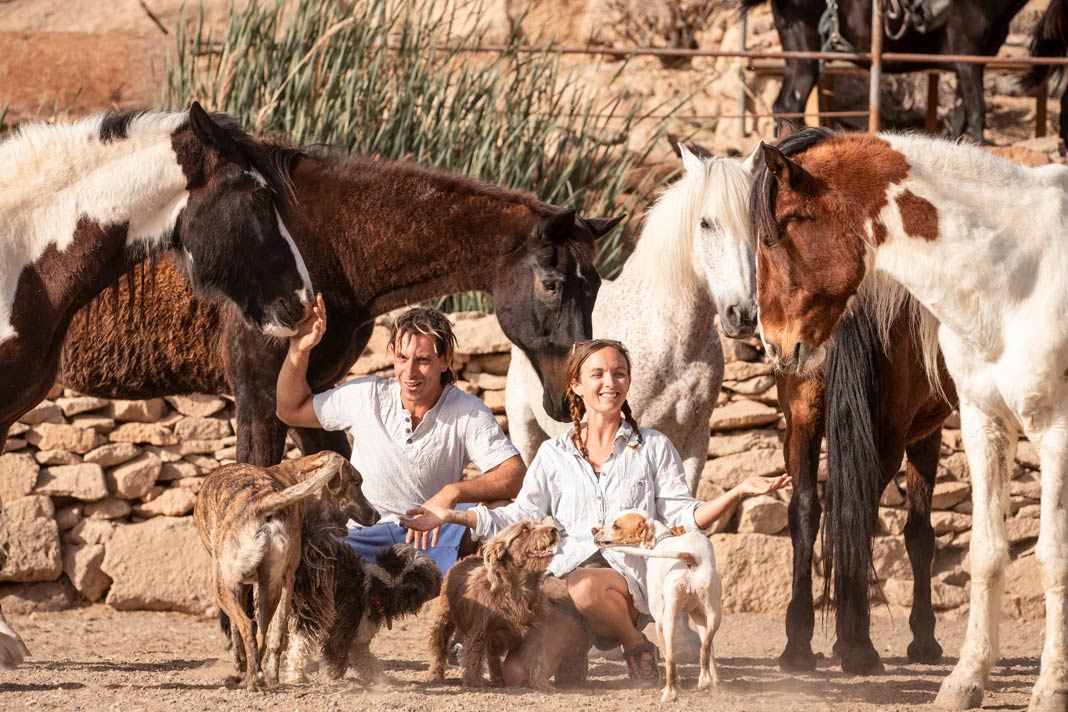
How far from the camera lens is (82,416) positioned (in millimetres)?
6645

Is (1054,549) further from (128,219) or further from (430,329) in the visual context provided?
(128,219)

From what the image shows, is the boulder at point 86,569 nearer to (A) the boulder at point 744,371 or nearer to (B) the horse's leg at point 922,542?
(A) the boulder at point 744,371

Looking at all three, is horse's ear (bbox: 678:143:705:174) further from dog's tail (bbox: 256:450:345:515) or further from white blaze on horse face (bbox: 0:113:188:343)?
dog's tail (bbox: 256:450:345:515)

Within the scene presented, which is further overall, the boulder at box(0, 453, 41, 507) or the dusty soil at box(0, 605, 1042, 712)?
the boulder at box(0, 453, 41, 507)

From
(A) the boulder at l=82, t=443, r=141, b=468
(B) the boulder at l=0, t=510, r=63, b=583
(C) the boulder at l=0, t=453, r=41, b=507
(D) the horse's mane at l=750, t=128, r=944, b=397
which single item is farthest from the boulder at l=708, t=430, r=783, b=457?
(C) the boulder at l=0, t=453, r=41, b=507

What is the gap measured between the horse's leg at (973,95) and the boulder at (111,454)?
253 inches

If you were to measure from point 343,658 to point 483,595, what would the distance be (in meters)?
0.54

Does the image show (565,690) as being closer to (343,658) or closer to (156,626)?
(343,658)

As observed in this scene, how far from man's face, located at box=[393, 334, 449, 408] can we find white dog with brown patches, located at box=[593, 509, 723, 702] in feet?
3.01

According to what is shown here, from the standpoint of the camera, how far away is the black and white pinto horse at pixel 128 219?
415cm

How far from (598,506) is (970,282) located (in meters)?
1.38

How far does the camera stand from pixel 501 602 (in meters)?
3.74

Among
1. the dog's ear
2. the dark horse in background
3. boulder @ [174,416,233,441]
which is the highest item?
the dark horse in background

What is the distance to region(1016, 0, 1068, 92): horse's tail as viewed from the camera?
9.91m
